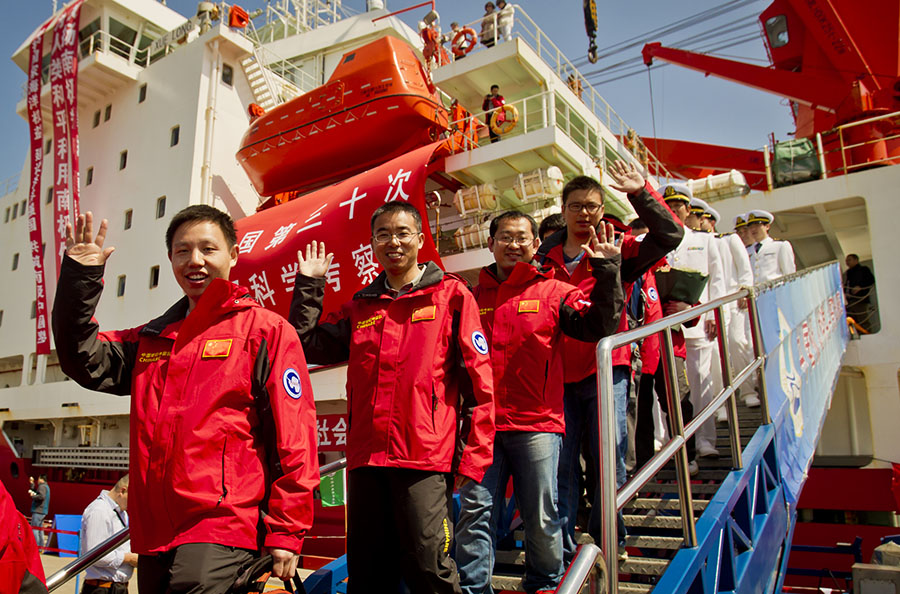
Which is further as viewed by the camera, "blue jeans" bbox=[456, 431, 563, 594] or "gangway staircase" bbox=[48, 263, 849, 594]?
"blue jeans" bbox=[456, 431, 563, 594]

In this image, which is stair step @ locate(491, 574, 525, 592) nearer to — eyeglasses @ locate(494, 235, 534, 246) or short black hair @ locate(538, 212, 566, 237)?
eyeglasses @ locate(494, 235, 534, 246)

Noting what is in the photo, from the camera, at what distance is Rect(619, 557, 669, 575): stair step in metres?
2.42

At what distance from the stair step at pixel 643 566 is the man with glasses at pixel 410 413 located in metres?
0.89

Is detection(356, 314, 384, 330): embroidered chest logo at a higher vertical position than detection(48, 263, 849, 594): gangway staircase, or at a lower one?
higher

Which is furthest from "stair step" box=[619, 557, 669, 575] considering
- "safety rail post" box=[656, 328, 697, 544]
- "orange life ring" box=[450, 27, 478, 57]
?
"orange life ring" box=[450, 27, 478, 57]

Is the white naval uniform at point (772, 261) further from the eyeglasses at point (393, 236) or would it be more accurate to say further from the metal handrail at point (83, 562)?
the metal handrail at point (83, 562)

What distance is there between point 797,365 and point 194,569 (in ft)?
13.6

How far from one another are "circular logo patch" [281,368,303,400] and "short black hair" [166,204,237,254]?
51 centimetres

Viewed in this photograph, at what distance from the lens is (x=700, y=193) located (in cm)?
1023

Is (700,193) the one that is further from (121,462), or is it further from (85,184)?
(85,184)

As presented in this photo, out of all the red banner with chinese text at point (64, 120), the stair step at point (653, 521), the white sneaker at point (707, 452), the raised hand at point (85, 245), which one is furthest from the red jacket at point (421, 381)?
the red banner with chinese text at point (64, 120)

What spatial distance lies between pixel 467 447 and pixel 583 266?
1182 mm

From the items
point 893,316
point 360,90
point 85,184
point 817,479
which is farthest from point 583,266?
point 85,184

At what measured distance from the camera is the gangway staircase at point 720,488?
171 cm
